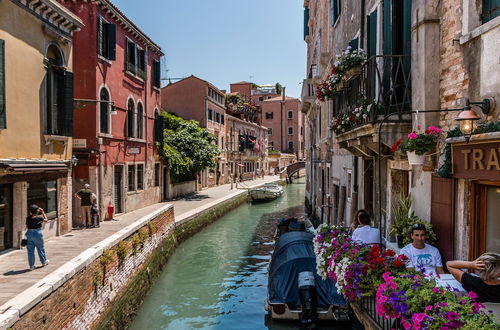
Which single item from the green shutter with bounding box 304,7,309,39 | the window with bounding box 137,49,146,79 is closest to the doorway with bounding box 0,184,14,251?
the window with bounding box 137,49,146,79

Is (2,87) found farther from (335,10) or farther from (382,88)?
(335,10)

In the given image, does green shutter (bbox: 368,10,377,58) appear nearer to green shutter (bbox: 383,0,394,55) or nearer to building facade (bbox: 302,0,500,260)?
building facade (bbox: 302,0,500,260)

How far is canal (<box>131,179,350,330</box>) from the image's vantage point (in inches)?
347

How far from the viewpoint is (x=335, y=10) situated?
12.8 metres

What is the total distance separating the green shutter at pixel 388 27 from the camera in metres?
6.31

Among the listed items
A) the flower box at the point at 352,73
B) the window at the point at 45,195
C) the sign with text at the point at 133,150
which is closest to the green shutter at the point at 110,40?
the sign with text at the point at 133,150

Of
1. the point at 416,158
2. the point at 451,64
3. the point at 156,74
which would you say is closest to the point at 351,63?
the point at 451,64

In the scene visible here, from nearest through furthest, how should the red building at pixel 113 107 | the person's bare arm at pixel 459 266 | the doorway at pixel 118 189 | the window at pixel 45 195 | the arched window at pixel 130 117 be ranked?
the person's bare arm at pixel 459 266, the window at pixel 45 195, the red building at pixel 113 107, the doorway at pixel 118 189, the arched window at pixel 130 117

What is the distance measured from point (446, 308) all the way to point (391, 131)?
322 cm

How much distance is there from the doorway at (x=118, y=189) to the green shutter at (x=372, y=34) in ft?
35.8

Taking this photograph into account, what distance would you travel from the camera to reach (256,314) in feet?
30.2

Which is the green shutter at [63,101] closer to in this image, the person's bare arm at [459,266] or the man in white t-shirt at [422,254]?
the man in white t-shirt at [422,254]

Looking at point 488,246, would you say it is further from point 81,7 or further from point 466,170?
point 81,7

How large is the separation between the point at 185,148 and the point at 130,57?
8137mm
